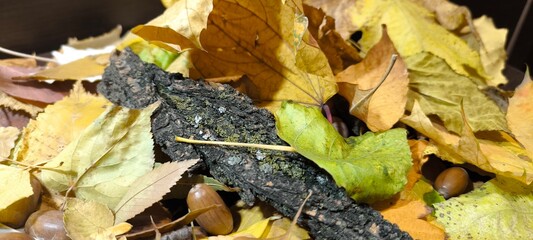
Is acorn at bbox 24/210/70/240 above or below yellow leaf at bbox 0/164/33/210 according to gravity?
below

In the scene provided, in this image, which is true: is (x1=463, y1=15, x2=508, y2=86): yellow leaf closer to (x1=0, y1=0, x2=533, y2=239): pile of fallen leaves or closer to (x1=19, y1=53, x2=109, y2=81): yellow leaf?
(x1=0, y1=0, x2=533, y2=239): pile of fallen leaves

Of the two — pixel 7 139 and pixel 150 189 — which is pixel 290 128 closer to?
pixel 150 189

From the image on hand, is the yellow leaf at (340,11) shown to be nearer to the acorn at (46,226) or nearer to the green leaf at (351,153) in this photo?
the green leaf at (351,153)

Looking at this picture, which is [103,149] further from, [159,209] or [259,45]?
[259,45]

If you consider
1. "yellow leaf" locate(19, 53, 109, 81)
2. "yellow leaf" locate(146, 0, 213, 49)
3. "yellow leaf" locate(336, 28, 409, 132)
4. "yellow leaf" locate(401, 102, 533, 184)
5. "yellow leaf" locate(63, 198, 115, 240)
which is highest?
"yellow leaf" locate(146, 0, 213, 49)

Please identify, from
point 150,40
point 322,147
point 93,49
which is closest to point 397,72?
point 322,147

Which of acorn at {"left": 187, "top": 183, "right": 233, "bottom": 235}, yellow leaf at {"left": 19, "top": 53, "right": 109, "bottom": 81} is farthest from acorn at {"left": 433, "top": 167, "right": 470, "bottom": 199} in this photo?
yellow leaf at {"left": 19, "top": 53, "right": 109, "bottom": 81}

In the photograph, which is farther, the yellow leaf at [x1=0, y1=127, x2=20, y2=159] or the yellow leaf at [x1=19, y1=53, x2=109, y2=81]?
the yellow leaf at [x1=19, y1=53, x2=109, y2=81]

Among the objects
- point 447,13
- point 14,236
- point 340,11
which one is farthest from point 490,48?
point 14,236
